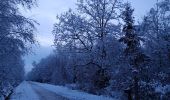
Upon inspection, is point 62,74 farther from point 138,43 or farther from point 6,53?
point 6,53

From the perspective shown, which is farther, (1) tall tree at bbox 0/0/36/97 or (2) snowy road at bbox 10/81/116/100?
(2) snowy road at bbox 10/81/116/100

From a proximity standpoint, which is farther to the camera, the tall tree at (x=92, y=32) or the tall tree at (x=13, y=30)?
the tall tree at (x=92, y=32)

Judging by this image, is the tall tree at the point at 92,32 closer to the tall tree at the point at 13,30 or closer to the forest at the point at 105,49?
the forest at the point at 105,49

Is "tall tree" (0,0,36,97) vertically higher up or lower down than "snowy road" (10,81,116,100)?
higher up

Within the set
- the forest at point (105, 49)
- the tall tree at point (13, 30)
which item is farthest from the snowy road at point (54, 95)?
the tall tree at point (13, 30)

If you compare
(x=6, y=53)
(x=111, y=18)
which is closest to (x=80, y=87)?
(x=111, y=18)

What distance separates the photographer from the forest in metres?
15.0

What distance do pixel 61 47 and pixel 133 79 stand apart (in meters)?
18.9

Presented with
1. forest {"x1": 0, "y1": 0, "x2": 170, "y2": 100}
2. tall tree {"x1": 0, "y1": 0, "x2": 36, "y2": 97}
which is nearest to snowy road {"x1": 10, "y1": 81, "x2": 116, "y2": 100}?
forest {"x1": 0, "y1": 0, "x2": 170, "y2": 100}

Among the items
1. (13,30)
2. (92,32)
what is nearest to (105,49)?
(92,32)

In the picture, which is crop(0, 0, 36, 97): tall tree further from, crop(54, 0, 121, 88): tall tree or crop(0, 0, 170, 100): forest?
crop(54, 0, 121, 88): tall tree

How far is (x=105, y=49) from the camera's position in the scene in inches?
1427

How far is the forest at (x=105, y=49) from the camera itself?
14961 millimetres

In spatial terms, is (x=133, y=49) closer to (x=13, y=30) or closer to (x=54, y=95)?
(x=13, y=30)
